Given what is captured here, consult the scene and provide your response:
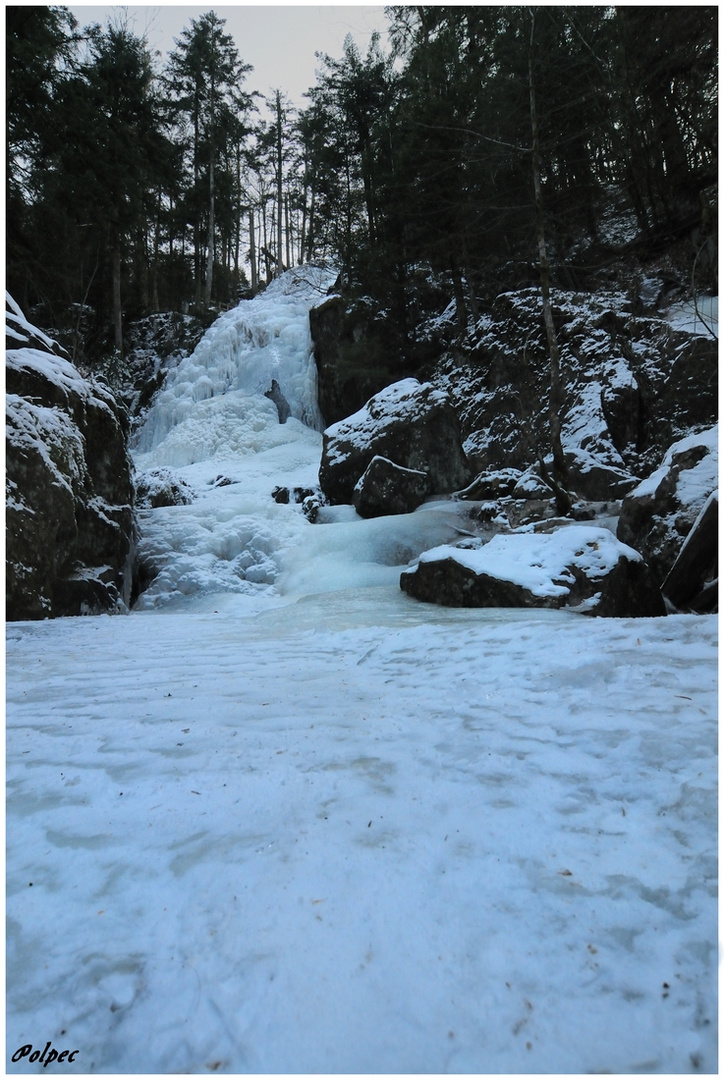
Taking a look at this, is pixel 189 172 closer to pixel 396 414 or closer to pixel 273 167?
pixel 273 167

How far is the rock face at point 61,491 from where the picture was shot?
15.9 ft

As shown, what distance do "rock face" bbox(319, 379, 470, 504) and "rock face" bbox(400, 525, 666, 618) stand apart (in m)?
4.68

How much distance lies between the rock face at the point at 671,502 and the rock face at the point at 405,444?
458cm

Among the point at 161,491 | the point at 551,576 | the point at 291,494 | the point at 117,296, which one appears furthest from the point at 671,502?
the point at 117,296

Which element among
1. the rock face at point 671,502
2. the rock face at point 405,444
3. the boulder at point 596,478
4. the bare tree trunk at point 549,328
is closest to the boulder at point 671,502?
the rock face at point 671,502

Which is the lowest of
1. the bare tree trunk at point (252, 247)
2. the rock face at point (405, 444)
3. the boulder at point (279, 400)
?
the rock face at point (405, 444)

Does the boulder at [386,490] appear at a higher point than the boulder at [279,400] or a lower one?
lower

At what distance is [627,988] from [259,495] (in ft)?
33.2

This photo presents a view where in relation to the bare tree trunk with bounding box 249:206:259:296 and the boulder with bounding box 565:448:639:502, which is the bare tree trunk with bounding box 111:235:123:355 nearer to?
the bare tree trunk with bounding box 249:206:259:296

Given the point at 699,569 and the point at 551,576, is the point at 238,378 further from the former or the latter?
the point at 699,569

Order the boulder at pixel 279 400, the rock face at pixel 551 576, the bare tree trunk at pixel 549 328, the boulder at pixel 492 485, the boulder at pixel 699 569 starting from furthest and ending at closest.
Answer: the boulder at pixel 279 400 < the boulder at pixel 492 485 < the bare tree trunk at pixel 549 328 < the rock face at pixel 551 576 < the boulder at pixel 699 569

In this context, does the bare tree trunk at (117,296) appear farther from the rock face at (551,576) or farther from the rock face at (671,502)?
the rock face at (671,502)

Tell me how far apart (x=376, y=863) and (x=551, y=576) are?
385 centimetres

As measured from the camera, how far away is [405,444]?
989cm
